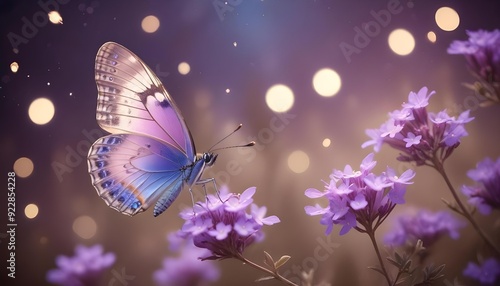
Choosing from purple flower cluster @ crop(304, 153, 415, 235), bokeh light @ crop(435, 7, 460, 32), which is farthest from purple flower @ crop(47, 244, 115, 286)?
bokeh light @ crop(435, 7, 460, 32)

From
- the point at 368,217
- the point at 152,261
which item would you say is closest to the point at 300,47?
the point at 368,217

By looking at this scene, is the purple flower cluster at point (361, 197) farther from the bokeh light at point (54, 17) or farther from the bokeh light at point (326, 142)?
the bokeh light at point (54, 17)

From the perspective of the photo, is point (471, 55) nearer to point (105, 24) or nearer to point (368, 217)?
point (368, 217)

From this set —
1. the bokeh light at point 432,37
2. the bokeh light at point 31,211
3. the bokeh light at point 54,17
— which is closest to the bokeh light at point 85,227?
the bokeh light at point 31,211

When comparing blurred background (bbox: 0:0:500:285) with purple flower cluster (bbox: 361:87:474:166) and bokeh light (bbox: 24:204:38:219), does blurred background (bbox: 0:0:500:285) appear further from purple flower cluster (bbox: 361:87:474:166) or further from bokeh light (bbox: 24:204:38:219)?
purple flower cluster (bbox: 361:87:474:166)

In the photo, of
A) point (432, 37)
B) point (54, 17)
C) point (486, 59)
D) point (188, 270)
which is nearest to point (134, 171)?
point (188, 270)

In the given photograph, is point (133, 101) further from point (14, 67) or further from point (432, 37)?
Answer: point (432, 37)
